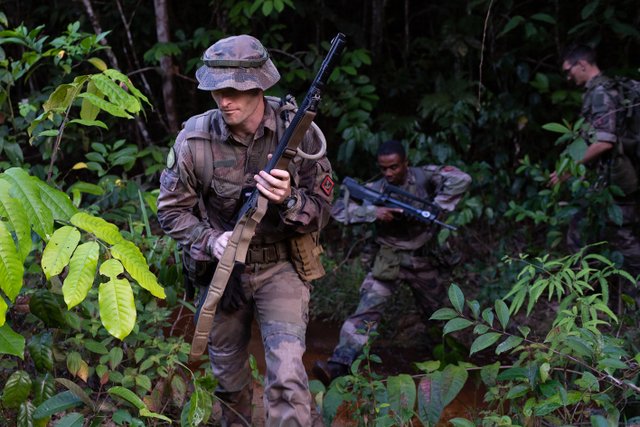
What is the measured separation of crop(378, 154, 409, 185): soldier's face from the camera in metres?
5.28

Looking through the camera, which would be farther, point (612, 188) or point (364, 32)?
point (364, 32)

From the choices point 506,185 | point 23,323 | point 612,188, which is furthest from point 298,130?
point 506,185

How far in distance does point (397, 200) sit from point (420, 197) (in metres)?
0.21

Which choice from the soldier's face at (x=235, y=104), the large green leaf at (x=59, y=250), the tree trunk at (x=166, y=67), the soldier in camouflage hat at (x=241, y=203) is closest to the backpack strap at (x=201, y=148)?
the soldier in camouflage hat at (x=241, y=203)

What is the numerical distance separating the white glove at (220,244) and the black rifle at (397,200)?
7.16 ft

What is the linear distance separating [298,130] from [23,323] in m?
1.90

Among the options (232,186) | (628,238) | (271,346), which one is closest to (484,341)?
(271,346)

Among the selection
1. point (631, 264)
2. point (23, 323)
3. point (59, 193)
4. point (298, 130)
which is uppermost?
point (59, 193)

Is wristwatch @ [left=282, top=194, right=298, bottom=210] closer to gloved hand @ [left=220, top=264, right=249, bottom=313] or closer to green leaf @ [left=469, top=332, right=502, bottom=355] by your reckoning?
gloved hand @ [left=220, top=264, right=249, bottom=313]

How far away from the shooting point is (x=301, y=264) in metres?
3.50

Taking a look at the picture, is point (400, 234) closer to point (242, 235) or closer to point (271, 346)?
point (271, 346)

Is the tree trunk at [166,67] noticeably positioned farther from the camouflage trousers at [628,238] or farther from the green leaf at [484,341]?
the green leaf at [484,341]

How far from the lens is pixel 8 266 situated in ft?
7.32

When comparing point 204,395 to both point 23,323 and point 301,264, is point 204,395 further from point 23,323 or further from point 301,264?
point 23,323
